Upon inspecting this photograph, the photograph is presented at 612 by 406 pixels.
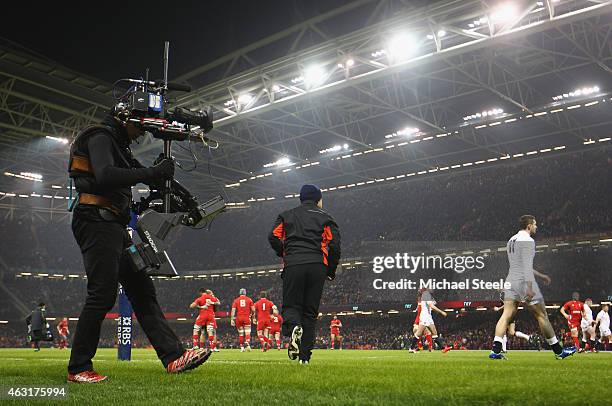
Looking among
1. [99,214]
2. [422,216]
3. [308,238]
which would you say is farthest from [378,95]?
[99,214]

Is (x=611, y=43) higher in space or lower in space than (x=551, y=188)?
higher

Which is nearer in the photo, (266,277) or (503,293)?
(503,293)

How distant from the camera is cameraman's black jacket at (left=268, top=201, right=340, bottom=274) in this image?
6.28 meters

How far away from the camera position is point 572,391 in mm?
3006

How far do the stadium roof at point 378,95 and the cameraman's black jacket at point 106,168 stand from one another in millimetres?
14661

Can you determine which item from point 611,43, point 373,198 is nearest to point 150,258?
point 611,43

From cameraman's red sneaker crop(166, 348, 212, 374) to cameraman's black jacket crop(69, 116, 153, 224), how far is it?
1.09 meters

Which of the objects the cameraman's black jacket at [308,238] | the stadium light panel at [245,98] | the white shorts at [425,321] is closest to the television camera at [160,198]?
the cameraman's black jacket at [308,238]

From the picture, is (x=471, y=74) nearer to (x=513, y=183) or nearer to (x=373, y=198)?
(x=513, y=183)

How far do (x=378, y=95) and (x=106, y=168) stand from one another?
74.8 feet

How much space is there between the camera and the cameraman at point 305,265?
6.23 m

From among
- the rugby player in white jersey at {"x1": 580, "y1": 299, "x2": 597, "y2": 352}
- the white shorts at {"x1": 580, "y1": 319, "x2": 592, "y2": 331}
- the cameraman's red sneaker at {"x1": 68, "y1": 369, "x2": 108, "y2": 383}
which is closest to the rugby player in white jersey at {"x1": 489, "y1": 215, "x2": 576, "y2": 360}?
the cameraman's red sneaker at {"x1": 68, "y1": 369, "x2": 108, "y2": 383}

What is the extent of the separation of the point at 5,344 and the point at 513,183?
1391 inches

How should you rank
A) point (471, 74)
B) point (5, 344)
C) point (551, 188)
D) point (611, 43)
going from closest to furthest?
point (611, 43) → point (471, 74) → point (551, 188) → point (5, 344)
